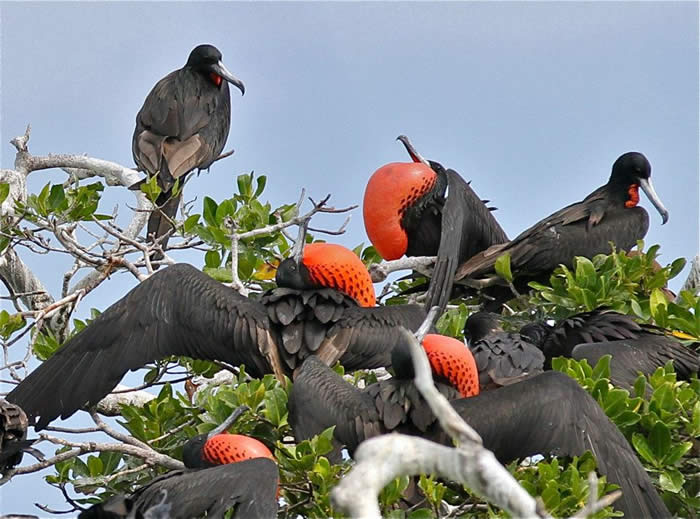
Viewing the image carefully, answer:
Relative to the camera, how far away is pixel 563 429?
13.6ft

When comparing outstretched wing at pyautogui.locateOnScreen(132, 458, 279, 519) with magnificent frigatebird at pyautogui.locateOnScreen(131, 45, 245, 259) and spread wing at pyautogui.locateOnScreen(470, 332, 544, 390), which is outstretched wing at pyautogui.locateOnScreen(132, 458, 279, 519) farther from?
magnificent frigatebird at pyautogui.locateOnScreen(131, 45, 245, 259)

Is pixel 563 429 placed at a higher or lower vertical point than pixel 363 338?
lower

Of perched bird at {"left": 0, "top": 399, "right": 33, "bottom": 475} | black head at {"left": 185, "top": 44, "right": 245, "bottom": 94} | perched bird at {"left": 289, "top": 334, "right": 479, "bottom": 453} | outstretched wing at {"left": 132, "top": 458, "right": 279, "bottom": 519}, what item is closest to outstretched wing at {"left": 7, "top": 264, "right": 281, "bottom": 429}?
perched bird at {"left": 289, "top": 334, "right": 479, "bottom": 453}

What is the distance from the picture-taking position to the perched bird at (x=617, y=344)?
5.06m

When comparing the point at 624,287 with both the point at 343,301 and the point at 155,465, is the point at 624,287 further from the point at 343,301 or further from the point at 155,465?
the point at 155,465

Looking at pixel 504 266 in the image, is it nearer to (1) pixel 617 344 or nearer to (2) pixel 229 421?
(1) pixel 617 344

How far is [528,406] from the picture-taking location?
4.15m

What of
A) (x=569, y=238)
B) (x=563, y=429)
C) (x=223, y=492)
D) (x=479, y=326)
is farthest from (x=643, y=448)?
(x=569, y=238)

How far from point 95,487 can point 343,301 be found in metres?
1.17

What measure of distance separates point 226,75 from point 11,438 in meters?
4.31

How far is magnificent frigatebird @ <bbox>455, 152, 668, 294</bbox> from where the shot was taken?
245 inches

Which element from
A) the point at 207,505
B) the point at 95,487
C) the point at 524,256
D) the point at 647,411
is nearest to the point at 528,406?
the point at 647,411

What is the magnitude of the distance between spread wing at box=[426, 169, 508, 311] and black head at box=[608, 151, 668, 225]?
25.3 inches

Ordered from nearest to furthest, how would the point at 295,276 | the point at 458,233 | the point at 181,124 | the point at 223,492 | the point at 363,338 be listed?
the point at 223,492, the point at 363,338, the point at 295,276, the point at 458,233, the point at 181,124
